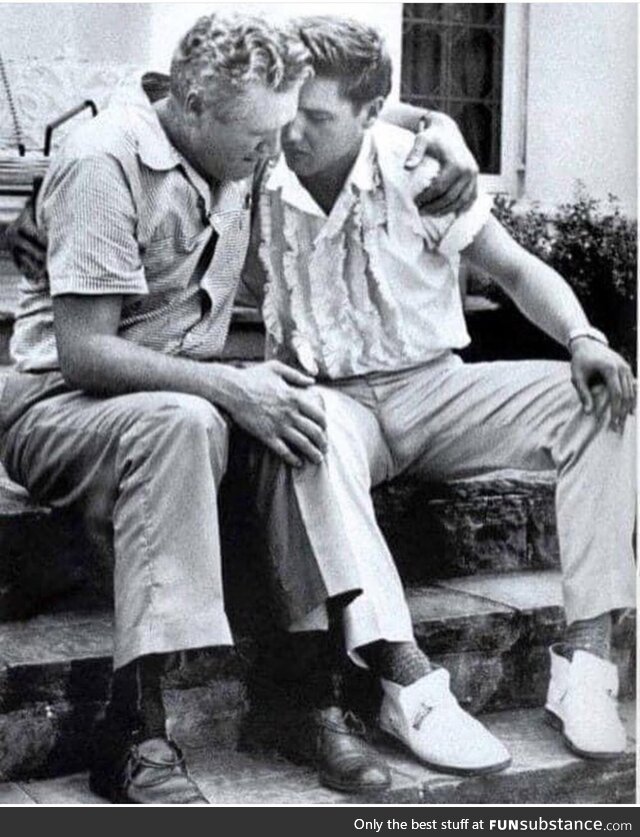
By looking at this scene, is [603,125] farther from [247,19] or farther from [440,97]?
[247,19]

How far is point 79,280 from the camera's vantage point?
1326mm

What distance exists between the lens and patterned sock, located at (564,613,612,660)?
1505 millimetres

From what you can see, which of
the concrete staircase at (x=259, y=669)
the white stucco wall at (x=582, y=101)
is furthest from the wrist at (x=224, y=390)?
the white stucco wall at (x=582, y=101)

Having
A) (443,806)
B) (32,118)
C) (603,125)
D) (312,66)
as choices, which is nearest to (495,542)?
(443,806)

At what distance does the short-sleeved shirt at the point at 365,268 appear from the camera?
1.54 m

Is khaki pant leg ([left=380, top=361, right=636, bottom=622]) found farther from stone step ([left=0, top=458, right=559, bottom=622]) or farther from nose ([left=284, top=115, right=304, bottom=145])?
nose ([left=284, top=115, right=304, bottom=145])

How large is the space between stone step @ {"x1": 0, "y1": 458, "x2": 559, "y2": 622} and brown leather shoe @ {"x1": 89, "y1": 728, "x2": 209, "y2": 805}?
0.18m

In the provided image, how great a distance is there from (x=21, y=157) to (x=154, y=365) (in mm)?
427

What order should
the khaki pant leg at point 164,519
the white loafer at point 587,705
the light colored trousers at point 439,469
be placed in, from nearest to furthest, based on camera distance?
the khaki pant leg at point 164,519 → the light colored trousers at point 439,469 → the white loafer at point 587,705

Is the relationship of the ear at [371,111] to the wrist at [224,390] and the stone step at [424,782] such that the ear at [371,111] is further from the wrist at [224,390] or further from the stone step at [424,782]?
the stone step at [424,782]

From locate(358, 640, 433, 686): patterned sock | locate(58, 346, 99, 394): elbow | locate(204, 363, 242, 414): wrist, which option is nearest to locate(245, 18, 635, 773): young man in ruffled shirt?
locate(358, 640, 433, 686): patterned sock

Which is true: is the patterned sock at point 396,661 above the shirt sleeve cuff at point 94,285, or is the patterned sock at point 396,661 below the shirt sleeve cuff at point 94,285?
below

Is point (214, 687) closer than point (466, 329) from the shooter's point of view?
Yes

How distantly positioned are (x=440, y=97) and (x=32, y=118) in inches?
20.6
